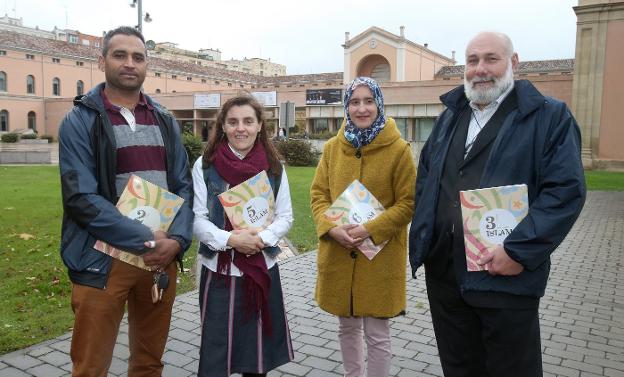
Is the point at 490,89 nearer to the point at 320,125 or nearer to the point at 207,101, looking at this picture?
the point at 320,125

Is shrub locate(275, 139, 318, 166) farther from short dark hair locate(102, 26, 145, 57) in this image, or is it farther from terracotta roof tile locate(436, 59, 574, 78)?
terracotta roof tile locate(436, 59, 574, 78)

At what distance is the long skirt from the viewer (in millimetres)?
3389

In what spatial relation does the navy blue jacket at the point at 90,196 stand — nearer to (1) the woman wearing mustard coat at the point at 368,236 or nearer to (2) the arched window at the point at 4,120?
(1) the woman wearing mustard coat at the point at 368,236

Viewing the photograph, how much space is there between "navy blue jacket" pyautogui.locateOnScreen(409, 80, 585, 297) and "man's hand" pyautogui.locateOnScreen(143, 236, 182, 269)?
1.71 metres

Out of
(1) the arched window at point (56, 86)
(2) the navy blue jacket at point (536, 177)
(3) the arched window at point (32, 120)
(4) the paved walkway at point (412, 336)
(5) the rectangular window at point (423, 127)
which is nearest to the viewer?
(2) the navy blue jacket at point (536, 177)

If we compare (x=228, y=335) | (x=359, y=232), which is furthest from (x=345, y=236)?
(x=228, y=335)

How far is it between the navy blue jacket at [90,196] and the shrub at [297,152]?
21713 mm

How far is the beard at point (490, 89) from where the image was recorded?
2.91 m

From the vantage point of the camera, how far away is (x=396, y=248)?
371cm

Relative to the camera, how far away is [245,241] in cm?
331

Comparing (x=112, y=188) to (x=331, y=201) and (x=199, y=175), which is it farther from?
(x=331, y=201)

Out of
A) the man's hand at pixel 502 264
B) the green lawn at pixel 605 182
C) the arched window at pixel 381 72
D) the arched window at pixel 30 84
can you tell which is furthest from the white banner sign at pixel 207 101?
the man's hand at pixel 502 264

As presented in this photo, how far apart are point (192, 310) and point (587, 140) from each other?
31265 millimetres

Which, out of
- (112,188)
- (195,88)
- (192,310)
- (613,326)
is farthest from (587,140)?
(195,88)
